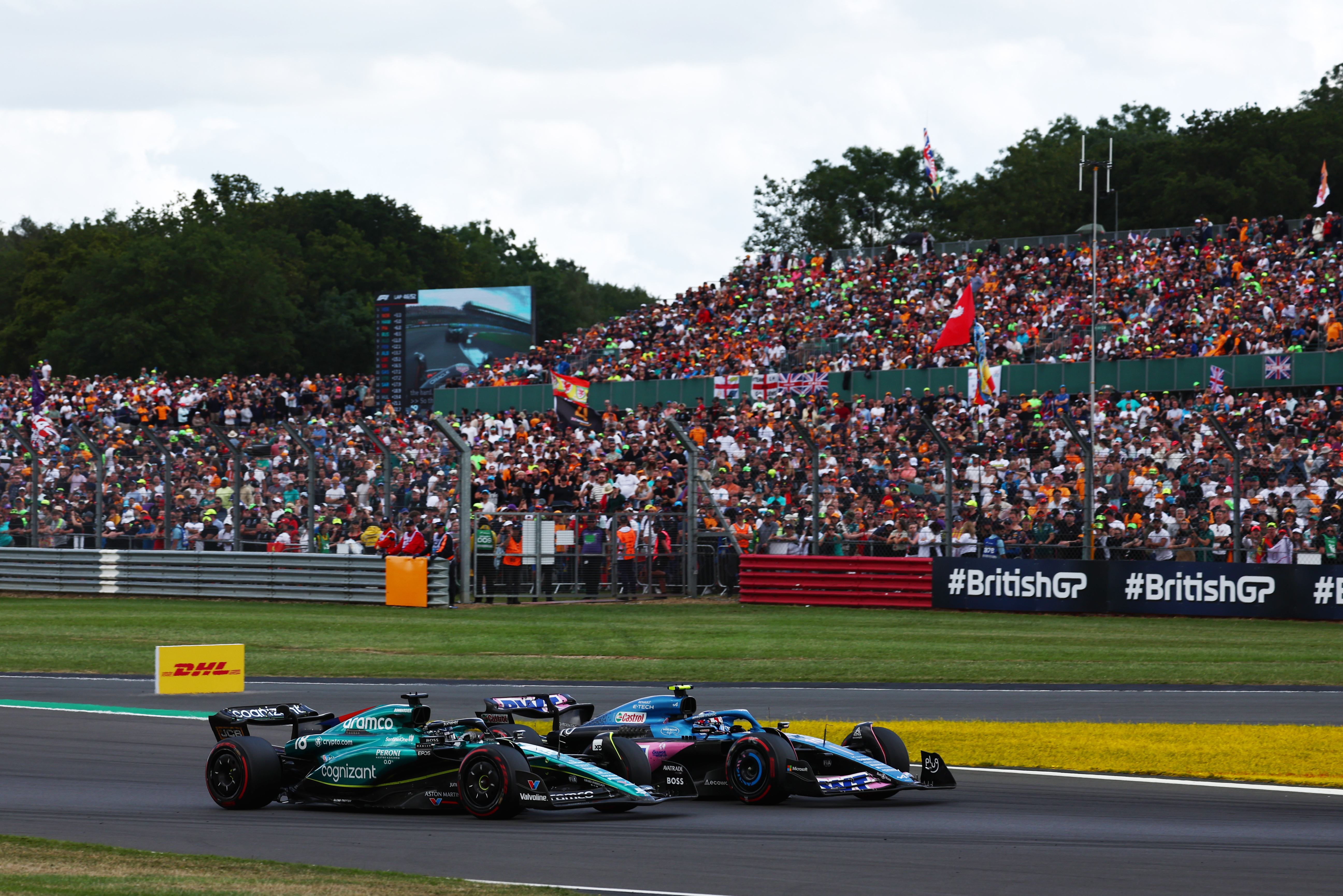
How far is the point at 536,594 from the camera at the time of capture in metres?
28.3

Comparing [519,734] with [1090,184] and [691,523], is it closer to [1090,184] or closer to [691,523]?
[691,523]

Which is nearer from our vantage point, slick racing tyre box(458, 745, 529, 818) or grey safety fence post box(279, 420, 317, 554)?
slick racing tyre box(458, 745, 529, 818)

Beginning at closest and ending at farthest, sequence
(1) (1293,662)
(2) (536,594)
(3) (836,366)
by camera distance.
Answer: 1. (1) (1293,662)
2. (2) (536,594)
3. (3) (836,366)

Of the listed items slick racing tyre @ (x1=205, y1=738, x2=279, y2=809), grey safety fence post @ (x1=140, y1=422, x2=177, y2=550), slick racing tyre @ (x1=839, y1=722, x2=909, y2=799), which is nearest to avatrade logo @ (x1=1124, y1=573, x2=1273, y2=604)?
slick racing tyre @ (x1=839, y1=722, x2=909, y2=799)

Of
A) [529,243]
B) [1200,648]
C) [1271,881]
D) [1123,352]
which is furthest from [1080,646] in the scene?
[529,243]

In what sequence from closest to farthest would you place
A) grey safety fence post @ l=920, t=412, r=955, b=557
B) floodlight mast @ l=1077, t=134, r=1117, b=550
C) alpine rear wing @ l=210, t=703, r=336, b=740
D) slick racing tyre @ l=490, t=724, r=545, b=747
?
slick racing tyre @ l=490, t=724, r=545, b=747 < alpine rear wing @ l=210, t=703, r=336, b=740 < floodlight mast @ l=1077, t=134, r=1117, b=550 < grey safety fence post @ l=920, t=412, r=955, b=557

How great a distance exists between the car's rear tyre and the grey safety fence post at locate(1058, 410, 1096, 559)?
1626cm

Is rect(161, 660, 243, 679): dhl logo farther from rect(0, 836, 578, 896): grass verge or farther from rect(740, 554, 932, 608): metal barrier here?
rect(740, 554, 932, 608): metal barrier

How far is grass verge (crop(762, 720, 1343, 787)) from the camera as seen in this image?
11.0 m

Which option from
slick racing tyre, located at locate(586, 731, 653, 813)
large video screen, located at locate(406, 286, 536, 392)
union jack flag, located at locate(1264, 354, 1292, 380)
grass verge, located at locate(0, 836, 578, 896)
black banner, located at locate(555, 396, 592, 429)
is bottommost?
grass verge, located at locate(0, 836, 578, 896)

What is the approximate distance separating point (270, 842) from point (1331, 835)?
550cm

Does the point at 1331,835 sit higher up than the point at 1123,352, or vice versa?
the point at 1123,352

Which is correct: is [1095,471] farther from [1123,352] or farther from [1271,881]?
[1271,881]

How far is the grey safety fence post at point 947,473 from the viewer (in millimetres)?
25297
